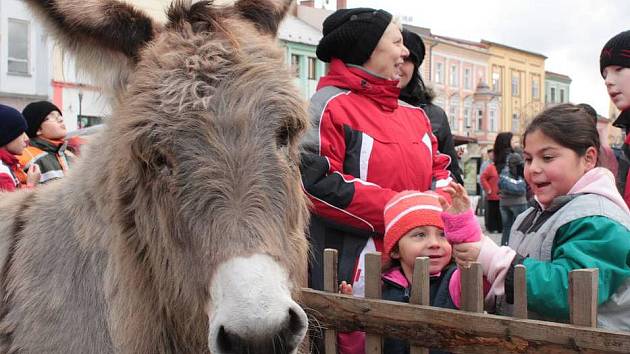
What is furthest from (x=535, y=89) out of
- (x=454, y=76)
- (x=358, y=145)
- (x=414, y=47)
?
(x=358, y=145)

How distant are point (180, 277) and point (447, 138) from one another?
292 centimetres

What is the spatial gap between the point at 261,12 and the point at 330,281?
1448mm

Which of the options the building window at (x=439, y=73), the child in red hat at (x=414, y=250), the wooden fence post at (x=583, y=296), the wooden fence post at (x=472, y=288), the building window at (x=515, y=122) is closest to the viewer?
the wooden fence post at (x=583, y=296)

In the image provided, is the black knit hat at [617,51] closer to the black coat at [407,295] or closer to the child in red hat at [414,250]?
the child in red hat at [414,250]

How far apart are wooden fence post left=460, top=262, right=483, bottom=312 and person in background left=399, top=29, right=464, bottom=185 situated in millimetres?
1811

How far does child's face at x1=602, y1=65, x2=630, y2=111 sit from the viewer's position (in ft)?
12.5

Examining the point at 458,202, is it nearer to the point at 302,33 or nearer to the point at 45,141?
the point at 45,141

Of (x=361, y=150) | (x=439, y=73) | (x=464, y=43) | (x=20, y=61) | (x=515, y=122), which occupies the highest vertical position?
(x=464, y=43)

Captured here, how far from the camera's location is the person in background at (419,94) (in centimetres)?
471

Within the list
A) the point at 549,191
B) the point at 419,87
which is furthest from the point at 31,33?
the point at 549,191

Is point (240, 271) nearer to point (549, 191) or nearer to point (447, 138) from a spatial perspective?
point (549, 191)

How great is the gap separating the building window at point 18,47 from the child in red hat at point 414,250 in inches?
1199

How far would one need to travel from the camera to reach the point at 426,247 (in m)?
3.37

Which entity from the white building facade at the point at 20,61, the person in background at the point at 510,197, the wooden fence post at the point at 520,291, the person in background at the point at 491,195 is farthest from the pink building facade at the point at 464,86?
the wooden fence post at the point at 520,291
